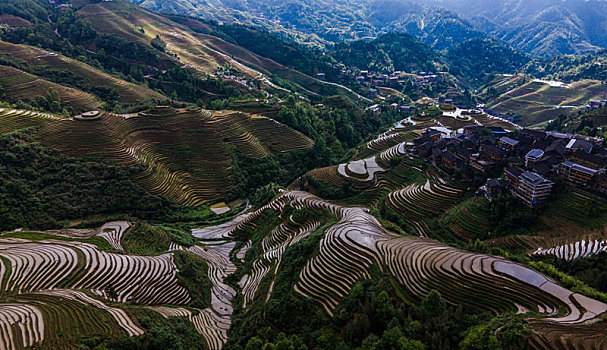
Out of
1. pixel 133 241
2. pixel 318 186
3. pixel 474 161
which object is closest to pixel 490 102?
pixel 474 161

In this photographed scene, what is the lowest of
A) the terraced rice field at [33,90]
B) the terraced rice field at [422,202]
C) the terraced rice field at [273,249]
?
the terraced rice field at [33,90]

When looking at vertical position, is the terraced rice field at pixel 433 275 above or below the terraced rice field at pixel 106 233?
above

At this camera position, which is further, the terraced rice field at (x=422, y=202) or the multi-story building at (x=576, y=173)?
the terraced rice field at (x=422, y=202)

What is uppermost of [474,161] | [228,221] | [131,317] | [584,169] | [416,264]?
[584,169]

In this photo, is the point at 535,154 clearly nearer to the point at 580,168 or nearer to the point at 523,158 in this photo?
the point at 523,158

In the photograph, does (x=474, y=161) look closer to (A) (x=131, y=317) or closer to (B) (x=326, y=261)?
(B) (x=326, y=261)

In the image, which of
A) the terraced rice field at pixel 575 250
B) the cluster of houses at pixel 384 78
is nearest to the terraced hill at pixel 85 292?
the terraced rice field at pixel 575 250

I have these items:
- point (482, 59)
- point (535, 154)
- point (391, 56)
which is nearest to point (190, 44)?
point (391, 56)

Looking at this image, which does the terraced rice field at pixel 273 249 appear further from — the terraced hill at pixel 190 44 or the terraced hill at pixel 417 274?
the terraced hill at pixel 190 44
